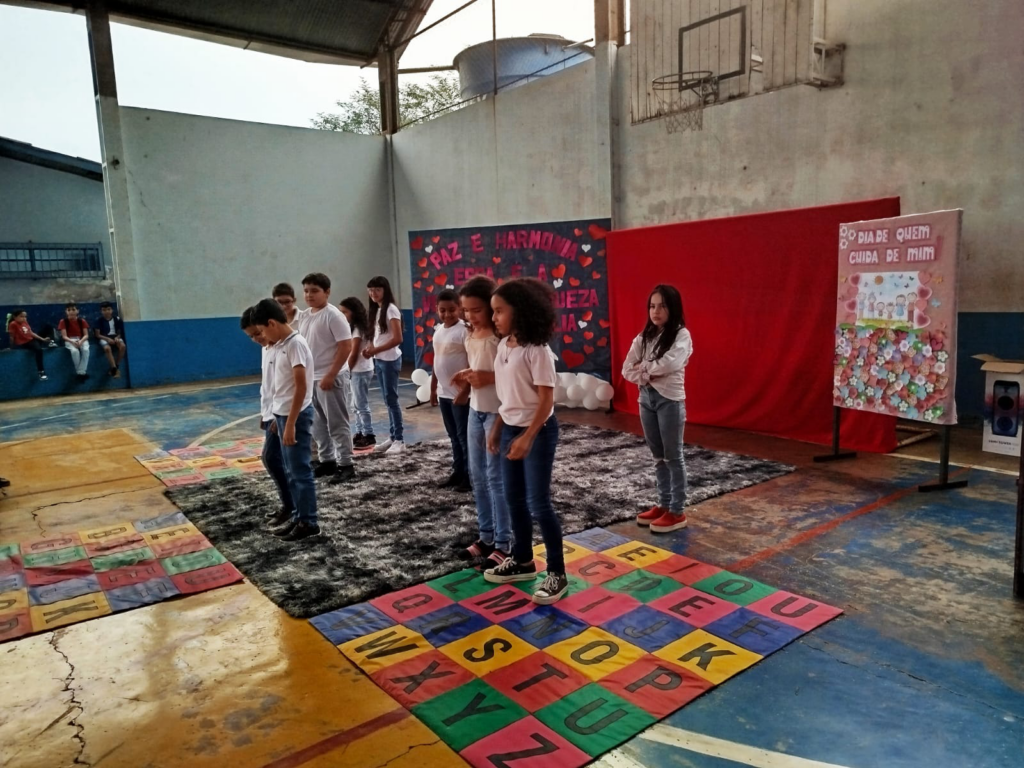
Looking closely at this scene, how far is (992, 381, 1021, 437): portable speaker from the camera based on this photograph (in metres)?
5.16

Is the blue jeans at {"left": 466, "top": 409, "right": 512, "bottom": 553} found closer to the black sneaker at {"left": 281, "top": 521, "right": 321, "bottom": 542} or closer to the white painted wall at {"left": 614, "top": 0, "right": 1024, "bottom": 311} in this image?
the black sneaker at {"left": 281, "top": 521, "right": 321, "bottom": 542}

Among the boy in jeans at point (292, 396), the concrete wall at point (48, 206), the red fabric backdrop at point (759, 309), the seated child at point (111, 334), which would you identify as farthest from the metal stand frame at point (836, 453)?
the concrete wall at point (48, 206)

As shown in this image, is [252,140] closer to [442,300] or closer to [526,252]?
[526,252]

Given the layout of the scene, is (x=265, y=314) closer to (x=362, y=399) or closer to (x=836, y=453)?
(x=362, y=399)

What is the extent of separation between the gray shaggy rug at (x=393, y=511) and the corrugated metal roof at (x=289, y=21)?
867cm

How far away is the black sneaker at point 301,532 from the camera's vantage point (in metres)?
4.24

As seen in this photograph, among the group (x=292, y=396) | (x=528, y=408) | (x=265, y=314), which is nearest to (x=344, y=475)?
(x=292, y=396)

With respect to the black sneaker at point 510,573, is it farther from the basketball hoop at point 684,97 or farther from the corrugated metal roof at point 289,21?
the corrugated metal roof at point 289,21

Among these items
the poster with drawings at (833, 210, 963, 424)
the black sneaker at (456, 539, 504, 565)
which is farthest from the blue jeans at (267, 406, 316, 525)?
the poster with drawings at (833, 210, 963, 424)

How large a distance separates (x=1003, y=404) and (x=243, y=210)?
35.1ft

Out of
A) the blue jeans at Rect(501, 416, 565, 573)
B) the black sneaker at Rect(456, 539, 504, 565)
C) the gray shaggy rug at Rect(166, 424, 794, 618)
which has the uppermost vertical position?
the blue jeans at Rect(501, 416, 565, 573)

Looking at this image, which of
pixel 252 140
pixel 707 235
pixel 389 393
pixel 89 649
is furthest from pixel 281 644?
pixel 252 140

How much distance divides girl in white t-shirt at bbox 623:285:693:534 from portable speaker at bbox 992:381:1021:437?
107 inches

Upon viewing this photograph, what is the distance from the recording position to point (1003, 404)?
527cm
